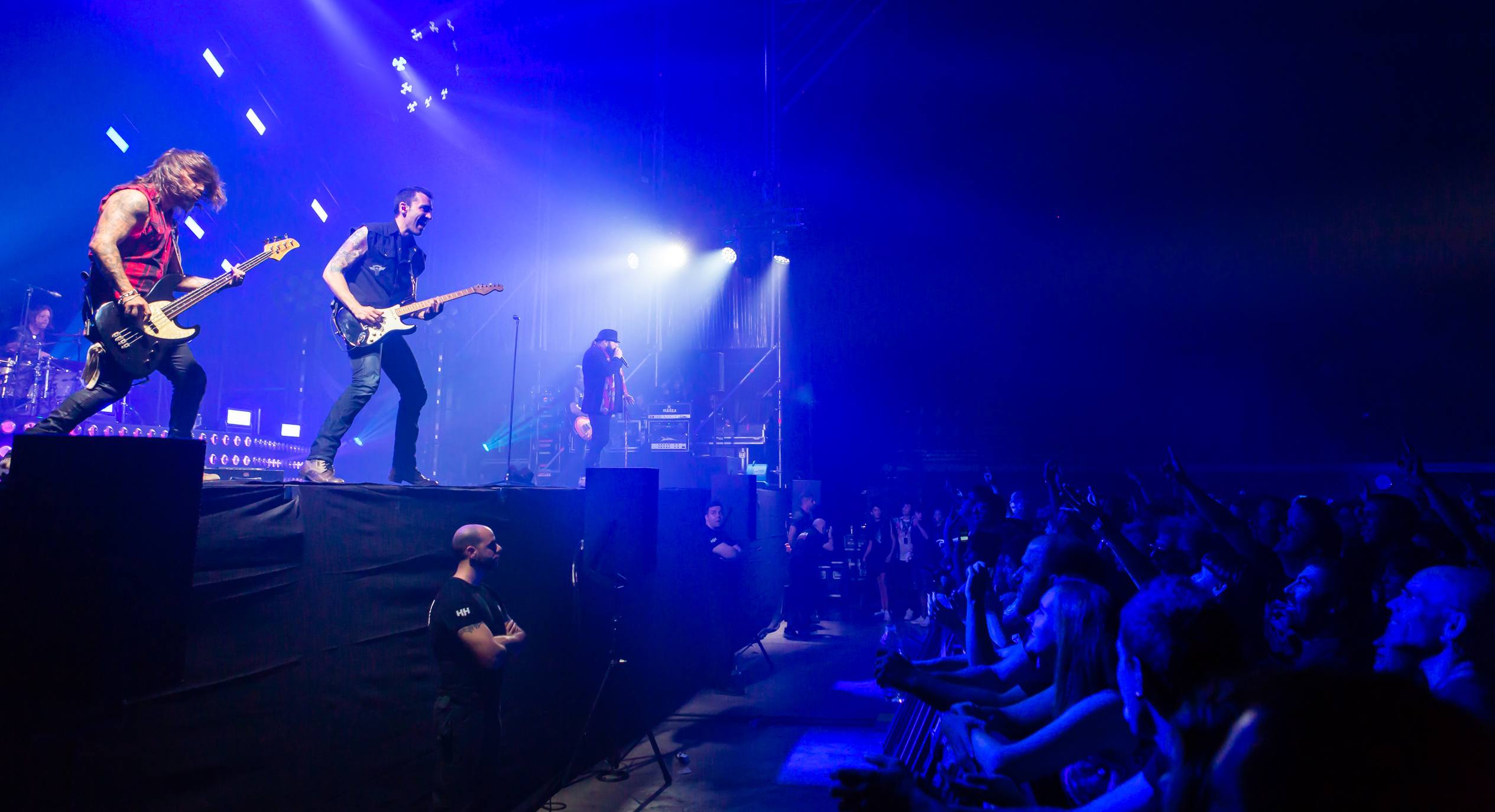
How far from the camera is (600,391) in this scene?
1017cm

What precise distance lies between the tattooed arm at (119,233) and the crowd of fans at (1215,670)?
4.03 metres

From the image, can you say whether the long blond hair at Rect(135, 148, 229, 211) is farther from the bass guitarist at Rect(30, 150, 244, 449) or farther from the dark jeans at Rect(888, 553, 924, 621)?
the dark jeans at Rect(888, 553, 924, 621)

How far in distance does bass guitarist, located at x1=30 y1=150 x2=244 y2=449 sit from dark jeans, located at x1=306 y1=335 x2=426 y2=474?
0.70 meters

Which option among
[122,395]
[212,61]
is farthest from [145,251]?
[212,61]

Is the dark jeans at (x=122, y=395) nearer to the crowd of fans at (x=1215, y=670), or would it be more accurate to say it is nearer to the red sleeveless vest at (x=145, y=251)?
the red sleeveless vest at (x=145, y=251)

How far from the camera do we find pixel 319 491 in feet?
12.5

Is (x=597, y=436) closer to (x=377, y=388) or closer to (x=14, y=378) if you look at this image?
(x=377, y=388)

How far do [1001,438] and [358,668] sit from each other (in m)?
15.2

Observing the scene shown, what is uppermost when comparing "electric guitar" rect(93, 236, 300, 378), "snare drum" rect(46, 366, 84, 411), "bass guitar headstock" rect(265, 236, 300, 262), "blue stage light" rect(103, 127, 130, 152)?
"blue stage light" rect(103, 127, 130, 152)

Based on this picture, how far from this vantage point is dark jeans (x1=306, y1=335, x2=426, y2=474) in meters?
4.69

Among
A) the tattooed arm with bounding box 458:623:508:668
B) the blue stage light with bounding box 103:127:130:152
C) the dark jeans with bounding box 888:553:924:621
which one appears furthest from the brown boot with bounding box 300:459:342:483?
the dark jeans with bounding box 888:553:924:621

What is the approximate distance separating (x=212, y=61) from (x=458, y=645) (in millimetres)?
11376

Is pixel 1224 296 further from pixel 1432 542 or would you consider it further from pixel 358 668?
pixel 358 668

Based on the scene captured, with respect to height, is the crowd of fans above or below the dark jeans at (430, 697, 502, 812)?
above
